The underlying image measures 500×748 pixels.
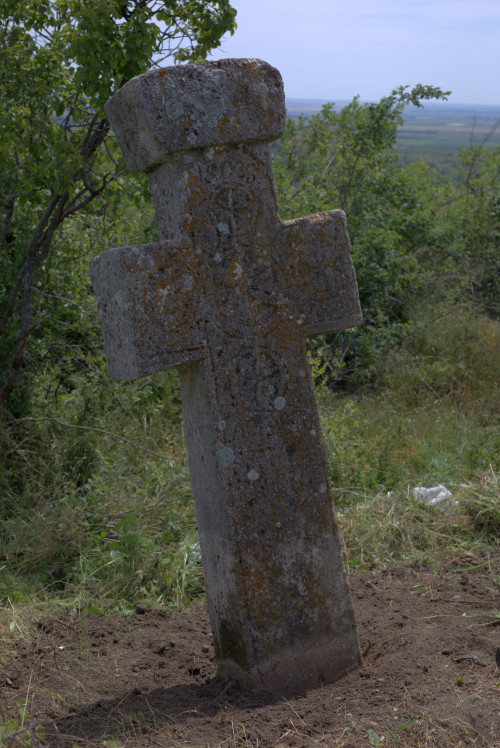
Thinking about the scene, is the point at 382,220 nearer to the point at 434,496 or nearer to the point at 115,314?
the point at 434,496

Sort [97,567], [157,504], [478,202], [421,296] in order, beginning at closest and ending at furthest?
[97,567] < [157,504] < [421,296] < [478,202]

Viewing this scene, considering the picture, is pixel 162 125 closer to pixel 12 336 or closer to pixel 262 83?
pixel 262 83

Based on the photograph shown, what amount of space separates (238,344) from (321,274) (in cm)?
47

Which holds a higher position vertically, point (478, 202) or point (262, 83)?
point (262, 83)

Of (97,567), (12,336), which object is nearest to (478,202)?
(12,336)

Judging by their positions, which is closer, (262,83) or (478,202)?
(262,83)

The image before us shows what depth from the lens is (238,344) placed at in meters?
2.81

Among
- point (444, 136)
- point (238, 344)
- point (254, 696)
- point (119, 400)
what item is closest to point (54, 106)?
point (119, 400)

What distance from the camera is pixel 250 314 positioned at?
2840 millimetres

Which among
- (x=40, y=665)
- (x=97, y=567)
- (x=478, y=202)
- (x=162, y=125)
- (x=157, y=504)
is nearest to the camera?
(x=162, y=125)

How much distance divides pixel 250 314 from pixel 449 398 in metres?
4.37

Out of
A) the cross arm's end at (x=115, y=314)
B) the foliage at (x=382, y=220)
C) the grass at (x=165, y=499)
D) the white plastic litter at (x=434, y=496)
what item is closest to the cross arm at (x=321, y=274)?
the cross arm's end at (x=115, y=314)

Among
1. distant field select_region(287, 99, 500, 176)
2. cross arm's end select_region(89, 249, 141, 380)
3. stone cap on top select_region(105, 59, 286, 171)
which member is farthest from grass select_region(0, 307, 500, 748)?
distant field select_region(287, 99, 500, 176)

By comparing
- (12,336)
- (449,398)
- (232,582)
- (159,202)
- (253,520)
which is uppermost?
(159,202)
